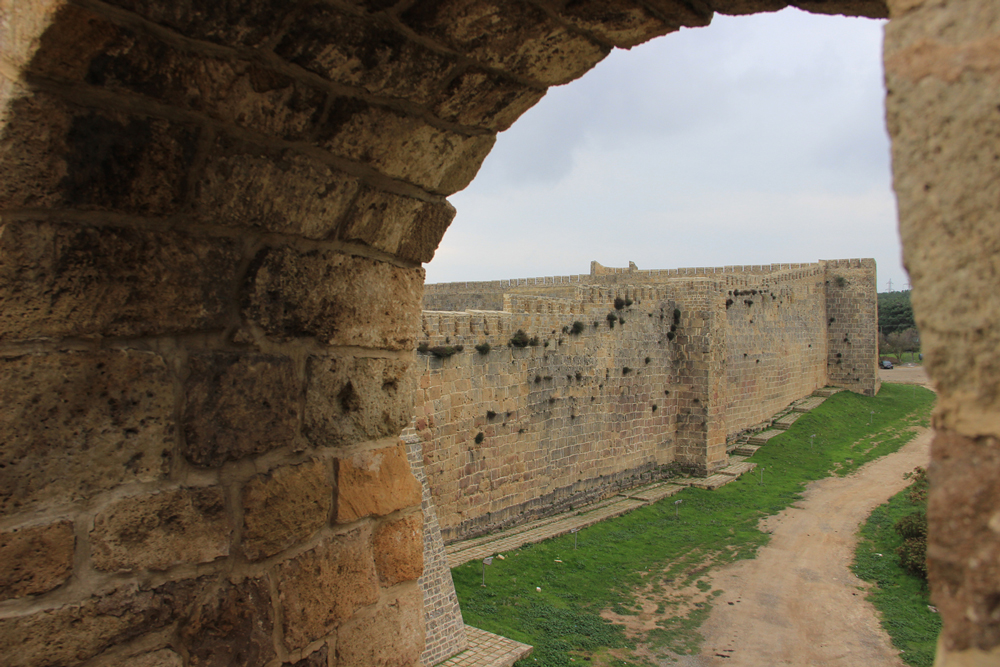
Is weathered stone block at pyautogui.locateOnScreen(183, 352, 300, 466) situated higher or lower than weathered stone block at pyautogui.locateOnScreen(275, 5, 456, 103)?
lower

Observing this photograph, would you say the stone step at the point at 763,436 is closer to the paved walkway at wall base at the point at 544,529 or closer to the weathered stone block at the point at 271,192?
the paved walkway at wall base at the point at 544,529

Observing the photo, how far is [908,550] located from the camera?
11.1 m

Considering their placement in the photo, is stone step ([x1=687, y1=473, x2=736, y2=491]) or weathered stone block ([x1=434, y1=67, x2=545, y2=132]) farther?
stone step ([x1=687, y1=473, x2=736, y2=491])

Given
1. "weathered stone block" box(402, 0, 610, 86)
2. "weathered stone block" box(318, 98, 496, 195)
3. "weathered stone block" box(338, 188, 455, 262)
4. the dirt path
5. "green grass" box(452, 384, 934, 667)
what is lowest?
the dirt path

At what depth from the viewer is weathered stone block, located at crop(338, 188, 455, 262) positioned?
2477mm

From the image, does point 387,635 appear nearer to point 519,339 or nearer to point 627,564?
point 627,564

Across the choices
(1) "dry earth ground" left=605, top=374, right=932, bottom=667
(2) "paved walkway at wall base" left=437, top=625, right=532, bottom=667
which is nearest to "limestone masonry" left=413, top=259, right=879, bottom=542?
(2) "paved walkway at wall base" left=437, top=625, right=532, bottom=667

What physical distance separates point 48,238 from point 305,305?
81 cm

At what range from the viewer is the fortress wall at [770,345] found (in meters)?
20.1

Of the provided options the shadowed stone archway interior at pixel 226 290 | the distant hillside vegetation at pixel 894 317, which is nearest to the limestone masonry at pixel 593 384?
the shadowed stone archway interior at pixel 226 290

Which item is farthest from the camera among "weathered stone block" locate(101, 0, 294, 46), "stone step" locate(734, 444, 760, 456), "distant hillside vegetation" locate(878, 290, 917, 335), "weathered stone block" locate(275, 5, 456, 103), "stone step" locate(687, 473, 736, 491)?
"distant hillside vegetation" locate(878, 290, 917, 335)

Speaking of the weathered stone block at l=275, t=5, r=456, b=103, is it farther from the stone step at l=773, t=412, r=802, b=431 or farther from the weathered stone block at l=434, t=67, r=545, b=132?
the stone step at l=773, t=412, r=802, b=431

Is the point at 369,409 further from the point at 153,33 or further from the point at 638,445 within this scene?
the point at 638,445

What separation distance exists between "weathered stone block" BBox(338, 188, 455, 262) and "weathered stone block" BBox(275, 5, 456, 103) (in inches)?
16.7
